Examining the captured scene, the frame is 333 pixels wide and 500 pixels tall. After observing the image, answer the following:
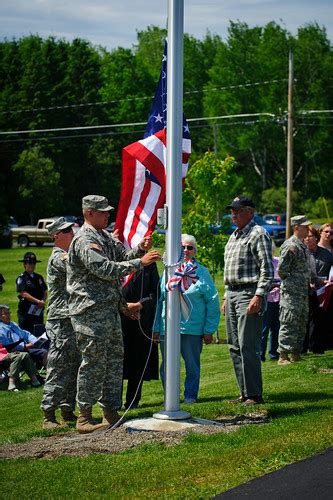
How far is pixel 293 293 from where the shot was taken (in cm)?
1434

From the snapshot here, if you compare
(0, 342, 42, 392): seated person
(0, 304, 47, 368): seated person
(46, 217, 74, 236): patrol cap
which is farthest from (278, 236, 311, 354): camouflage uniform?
(46, 217, 74, 236): patrol cap

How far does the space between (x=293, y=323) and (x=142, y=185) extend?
15.7 ft

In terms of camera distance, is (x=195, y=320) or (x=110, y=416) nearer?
(x=110, y=416)

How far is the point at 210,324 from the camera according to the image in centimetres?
1147

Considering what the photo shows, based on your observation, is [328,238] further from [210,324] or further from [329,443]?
[329,443]

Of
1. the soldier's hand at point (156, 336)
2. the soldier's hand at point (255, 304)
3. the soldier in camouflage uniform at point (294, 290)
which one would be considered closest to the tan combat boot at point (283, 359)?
the soldier in camouflage uniform at point (294, 290)

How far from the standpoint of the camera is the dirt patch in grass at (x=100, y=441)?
28.1 feet

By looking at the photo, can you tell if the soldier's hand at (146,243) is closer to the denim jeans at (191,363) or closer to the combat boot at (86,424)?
the combat boot at (86,424)

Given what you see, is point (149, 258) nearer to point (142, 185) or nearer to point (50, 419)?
point (142, 185)

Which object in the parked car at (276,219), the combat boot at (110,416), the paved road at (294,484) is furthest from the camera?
the parked car at (276,219)

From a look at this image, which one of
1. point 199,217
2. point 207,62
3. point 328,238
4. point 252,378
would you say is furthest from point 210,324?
point 207,62

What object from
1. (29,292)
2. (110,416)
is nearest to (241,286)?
(110,416)

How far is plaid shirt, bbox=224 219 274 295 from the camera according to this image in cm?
1040

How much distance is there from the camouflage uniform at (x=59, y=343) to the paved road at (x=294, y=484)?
11.9 feet
